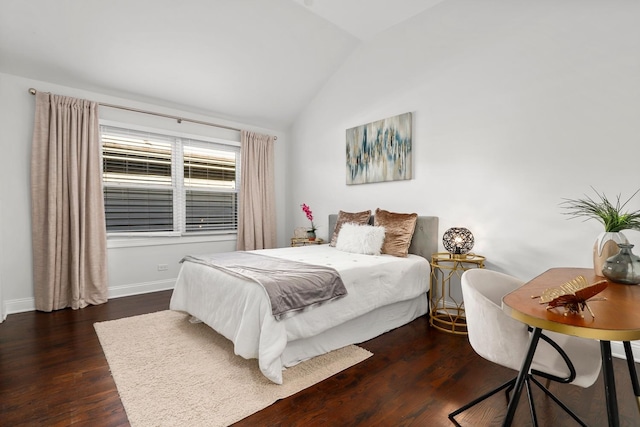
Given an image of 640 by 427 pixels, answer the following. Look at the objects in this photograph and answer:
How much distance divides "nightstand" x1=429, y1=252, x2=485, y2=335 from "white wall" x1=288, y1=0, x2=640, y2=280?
0.27 m

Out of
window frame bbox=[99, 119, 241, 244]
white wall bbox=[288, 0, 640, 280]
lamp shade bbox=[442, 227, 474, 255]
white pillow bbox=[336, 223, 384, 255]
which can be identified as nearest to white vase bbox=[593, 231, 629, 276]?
white wall bbox=[288, 0, 640, 280]

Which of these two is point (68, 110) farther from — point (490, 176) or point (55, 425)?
point (490, 176)

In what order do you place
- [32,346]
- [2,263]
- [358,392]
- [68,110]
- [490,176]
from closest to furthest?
[358,392] → [32,346] → [490,176] → [2,263] → [68,110]

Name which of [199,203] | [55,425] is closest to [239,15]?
[199,203]

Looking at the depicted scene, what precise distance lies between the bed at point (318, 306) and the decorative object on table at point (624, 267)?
1.46 metres

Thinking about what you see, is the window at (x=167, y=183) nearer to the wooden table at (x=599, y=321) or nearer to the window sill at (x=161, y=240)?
the window sill at (x=161, y=240)

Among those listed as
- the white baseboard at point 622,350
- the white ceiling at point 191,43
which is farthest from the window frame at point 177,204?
the white baseboard at point 622,350

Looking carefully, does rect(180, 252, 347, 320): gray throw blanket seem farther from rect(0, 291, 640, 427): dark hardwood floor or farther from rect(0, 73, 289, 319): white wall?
rect(0, 73, 289, 319): white wall

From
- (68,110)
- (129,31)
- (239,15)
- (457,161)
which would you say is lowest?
(457,161)

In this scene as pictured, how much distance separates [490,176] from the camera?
294 centimetres

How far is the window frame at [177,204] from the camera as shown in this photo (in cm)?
389

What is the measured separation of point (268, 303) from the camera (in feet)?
6.42

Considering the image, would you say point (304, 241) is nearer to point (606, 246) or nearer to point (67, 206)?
point (67, 206)

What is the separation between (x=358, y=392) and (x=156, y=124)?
158 inches
